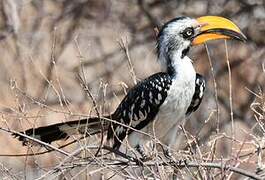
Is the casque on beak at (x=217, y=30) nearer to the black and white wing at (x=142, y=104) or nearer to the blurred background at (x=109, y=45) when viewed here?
the black and white wing at (x=142, y=104)

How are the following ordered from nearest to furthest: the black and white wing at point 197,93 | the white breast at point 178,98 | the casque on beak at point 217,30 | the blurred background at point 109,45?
the casque on beak at point 217,30, the white breast at point 178,98, the black and white wing at point 197,93, the blurred background at point 109,45

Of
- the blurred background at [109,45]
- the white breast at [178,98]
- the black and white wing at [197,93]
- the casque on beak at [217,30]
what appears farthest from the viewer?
the blurred background at [109,45]

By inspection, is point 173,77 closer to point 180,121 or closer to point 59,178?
point 180,121

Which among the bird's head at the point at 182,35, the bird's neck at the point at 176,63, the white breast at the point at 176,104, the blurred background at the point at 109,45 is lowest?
the white breast at the point at 176,104

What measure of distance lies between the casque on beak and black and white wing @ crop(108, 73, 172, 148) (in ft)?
0.88

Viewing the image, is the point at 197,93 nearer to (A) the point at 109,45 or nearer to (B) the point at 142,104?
(B) the point at 142,104

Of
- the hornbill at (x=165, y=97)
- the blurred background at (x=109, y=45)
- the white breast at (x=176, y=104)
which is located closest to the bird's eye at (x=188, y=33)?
the hornbill at (x=165, y=97)

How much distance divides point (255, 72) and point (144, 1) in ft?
3.91

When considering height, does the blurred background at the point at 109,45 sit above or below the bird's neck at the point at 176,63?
above

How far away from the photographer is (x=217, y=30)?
13.7 feet

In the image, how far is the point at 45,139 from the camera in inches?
175

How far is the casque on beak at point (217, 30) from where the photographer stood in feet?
13.5

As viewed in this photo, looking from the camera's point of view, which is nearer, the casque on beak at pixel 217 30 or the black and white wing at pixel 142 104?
the casque on beak at pixel 217 30

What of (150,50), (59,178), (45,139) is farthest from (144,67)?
(59,178)
